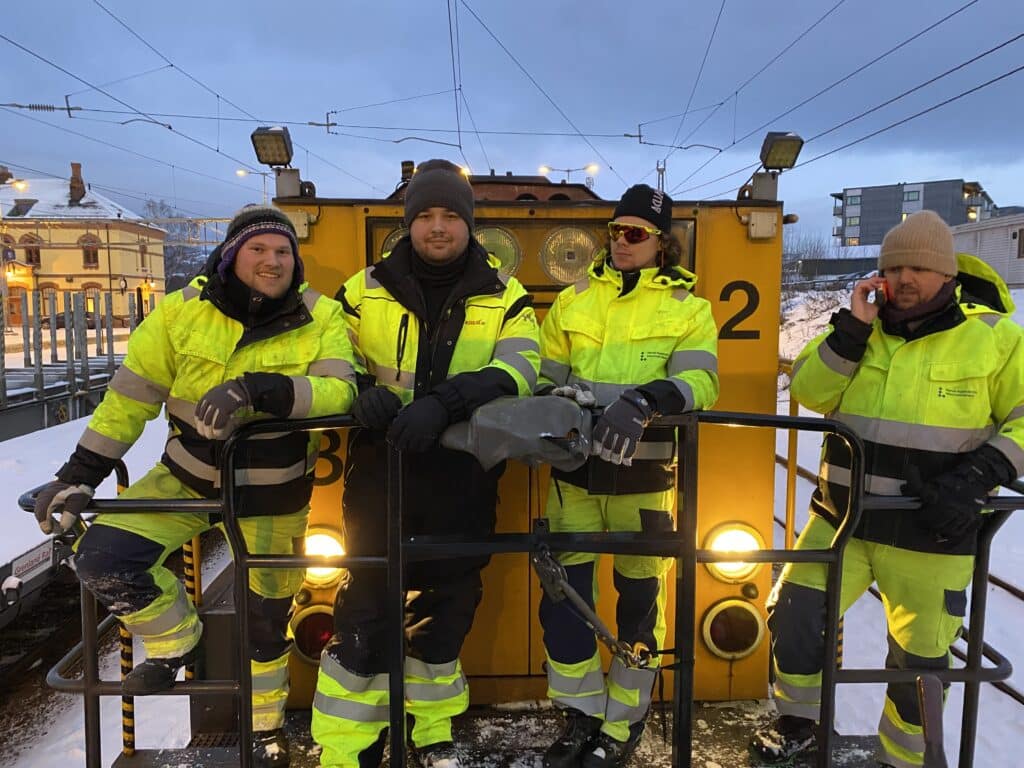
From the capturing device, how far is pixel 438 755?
2420 millimetres

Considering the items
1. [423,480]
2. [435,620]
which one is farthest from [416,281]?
[435,620]

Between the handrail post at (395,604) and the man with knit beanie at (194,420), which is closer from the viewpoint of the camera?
the handrail post at (395,604)

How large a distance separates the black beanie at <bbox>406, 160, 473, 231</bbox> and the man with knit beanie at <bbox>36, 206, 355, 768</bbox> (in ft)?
1.43

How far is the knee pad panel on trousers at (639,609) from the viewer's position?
8.45ft

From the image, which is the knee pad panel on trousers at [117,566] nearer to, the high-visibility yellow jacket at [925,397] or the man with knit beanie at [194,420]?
the man with knit beanie at [194,420]

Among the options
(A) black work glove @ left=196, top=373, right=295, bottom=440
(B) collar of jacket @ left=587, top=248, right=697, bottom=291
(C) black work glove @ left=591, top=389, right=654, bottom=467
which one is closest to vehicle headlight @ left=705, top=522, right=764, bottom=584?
(B) collar of jacket @ left=587, top=248, right=697, bottom=291

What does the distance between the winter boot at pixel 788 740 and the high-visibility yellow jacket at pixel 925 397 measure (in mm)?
699

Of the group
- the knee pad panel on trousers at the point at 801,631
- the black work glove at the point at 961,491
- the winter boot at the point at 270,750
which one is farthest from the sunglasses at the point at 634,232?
the winter boot at the point at 270,750

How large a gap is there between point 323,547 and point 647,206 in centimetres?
183

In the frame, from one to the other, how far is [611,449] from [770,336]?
144 cm

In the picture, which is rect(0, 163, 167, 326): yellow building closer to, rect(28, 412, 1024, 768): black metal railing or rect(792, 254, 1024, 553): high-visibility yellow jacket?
rect(28, 412, 1024, 768): black metal railing

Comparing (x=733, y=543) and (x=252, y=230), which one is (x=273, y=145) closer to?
(x=252, y=230)

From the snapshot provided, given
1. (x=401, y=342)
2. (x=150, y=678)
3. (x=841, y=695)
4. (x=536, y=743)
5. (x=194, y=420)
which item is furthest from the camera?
(x=841, y=695)

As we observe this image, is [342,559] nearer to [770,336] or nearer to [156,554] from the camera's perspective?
[156,554]
